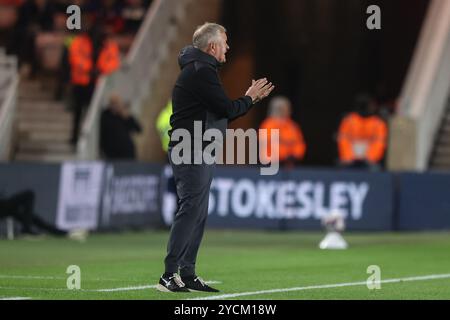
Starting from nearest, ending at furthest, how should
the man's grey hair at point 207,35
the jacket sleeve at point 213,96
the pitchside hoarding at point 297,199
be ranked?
1. the jacket sleeve at point 213,96
2. the man's grey hair at point 207,35
3. the pitchside hoarding at point 297,199

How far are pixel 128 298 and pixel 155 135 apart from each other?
18536 millimetres

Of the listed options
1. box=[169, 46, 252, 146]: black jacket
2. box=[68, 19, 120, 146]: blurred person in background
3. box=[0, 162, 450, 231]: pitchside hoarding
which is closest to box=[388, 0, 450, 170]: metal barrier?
box=[0, 162, 450, 231]: pitchside hoarding

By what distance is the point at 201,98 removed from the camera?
12.6 m

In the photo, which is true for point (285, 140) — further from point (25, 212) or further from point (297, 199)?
point (25, 212)

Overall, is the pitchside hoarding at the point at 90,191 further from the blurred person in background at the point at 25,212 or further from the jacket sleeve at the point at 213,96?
the jacket sleeve at the point at 213,96

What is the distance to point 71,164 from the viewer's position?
22766 millimetres

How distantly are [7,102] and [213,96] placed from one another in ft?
46.7

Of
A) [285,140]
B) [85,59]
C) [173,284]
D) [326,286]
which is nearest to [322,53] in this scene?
[285,140]

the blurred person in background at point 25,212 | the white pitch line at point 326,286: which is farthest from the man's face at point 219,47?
the blurred person in background at point 25,212

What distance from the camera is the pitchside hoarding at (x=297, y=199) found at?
82.1ft

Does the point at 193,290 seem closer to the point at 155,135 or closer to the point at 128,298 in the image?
the point at 128,298

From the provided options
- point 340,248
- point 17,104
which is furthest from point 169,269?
point 17,104

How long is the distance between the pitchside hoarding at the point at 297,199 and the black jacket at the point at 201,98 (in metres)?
12.3

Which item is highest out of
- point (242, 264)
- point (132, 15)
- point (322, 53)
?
point (132, 15)
